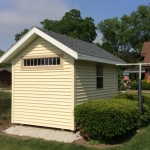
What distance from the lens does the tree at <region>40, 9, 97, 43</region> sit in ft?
163

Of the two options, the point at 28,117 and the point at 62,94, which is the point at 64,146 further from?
the point at 28,117

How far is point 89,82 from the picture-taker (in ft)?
30.5

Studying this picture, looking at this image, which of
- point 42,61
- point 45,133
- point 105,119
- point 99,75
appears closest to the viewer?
point 105,119

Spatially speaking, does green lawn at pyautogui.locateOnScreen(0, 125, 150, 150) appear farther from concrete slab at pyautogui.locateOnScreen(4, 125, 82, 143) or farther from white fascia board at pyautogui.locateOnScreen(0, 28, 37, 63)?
white fascia board at pyautogui.locateOnScreen(0, 28, 37, 63)

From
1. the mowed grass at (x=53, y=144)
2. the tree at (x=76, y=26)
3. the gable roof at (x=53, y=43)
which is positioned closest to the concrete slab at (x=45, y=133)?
the mowed grass at (x=53, y=144)

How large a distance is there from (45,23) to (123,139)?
166 ft

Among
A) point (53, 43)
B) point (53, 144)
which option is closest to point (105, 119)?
point (53, 144)

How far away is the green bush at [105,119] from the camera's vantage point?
22.3 feet

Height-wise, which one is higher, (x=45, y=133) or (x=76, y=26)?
(x=76, y=26)

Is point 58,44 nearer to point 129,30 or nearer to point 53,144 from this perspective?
point 53,144

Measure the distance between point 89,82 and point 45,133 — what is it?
263 cm

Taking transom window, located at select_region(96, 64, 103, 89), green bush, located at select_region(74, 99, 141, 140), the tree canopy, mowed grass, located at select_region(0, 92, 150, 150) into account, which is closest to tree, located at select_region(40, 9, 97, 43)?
the tree canopy

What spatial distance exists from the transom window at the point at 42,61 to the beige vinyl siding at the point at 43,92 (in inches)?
8.6

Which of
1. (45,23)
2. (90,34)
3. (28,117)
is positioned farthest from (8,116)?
(45,23)
